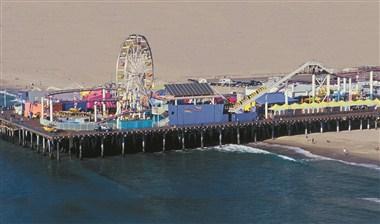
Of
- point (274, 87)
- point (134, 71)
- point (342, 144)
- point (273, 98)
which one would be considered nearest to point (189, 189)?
point (342, 144)

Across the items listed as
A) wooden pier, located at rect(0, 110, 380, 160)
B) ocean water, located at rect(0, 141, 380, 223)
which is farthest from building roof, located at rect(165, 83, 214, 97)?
ocean water, located at rect(0, 141, 380, 223)

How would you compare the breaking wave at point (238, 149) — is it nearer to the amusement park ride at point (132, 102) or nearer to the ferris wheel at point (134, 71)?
the amusement park ride at point (132, 102)

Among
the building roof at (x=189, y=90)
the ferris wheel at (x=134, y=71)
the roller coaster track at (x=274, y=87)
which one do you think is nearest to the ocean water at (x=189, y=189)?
the building roof at (x=189, y=90)

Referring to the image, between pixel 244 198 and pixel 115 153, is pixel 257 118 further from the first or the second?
pixel 244 198

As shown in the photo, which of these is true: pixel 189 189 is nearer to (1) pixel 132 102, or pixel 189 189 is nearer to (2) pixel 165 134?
(2) pixel 165 134

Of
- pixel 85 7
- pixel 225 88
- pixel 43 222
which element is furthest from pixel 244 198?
pixel 85 7

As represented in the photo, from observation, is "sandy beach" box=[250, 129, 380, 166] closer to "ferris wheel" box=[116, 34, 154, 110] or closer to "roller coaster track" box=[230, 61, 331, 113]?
"roller coaster track" box=[230, 61, 331, 113]

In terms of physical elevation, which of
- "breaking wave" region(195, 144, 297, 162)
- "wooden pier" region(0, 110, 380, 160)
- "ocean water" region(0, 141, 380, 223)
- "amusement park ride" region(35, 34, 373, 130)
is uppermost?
"amusement park ride" region(35, 34, 373, 130)
